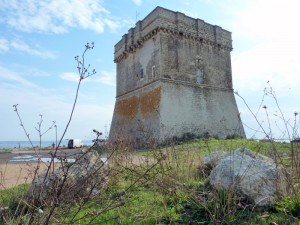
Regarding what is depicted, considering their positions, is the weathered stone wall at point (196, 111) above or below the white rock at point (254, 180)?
above

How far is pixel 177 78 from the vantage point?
20.4m

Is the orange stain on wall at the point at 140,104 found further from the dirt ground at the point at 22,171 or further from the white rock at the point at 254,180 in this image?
the white rock at the point at 254,180

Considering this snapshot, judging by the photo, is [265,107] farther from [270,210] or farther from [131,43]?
[131,43]

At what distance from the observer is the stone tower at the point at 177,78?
19766mm

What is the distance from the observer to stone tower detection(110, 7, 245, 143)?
19.8 meters

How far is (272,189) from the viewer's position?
149 inches

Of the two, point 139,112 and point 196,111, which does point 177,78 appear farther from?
point 139,112

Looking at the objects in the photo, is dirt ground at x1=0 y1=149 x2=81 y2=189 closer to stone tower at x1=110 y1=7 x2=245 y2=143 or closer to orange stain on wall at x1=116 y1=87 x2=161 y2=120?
stone tower at x1=110 y1=7 x2=245 y2=143

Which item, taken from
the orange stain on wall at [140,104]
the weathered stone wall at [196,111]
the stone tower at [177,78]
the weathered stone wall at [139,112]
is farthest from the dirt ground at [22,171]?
the orange stain on wall at [140,104]

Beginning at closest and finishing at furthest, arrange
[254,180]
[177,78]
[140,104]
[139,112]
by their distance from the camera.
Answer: [254,180]
[177,78]
[139,112]
[140,104]

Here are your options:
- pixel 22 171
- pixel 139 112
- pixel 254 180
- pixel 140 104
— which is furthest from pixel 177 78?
pixel 254 180

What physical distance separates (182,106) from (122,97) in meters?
7.24

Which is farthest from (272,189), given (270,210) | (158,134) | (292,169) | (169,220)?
(158,134)

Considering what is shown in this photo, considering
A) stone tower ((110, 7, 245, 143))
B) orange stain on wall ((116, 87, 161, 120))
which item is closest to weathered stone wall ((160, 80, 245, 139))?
stone tower ((110, 7, 245, 143))
